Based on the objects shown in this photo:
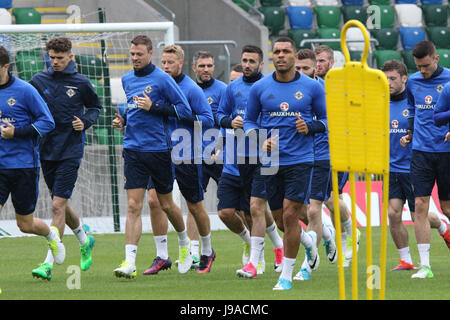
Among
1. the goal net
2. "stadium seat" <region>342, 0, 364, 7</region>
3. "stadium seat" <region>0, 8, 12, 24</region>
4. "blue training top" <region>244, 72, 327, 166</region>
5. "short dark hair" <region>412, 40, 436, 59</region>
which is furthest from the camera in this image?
"stadium seat" <region>342, 0, 364, 7</region>

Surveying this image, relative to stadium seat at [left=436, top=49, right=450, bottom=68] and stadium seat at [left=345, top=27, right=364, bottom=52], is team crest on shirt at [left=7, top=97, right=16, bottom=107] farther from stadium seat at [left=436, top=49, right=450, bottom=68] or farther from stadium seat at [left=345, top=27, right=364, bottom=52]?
stadium seat at [left=436, top=49, right=450, bottom=68]

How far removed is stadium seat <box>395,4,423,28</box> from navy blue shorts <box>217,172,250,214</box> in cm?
1484

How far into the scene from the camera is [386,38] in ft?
77.4

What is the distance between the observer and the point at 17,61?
17047mm

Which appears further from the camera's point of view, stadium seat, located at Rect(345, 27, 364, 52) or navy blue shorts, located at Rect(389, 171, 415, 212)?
stadium seat, located at Rect(345, 27, 364, 52)

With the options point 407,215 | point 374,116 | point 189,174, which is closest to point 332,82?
point 374,116

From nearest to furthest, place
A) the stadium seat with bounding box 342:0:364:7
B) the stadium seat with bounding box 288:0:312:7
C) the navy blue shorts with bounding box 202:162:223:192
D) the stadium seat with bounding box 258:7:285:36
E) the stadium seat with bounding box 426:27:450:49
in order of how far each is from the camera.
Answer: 1. the navy blue shorts with bounding box 202:162:223:192
2. the stadium seat with bounding box 258:7:285:36
3. the stadium seat with bounding box 426:27:450:49
4. the stadium seat with bounding box 288:0:312:7
5. the stadium seat with bounding box 342:0:364:7

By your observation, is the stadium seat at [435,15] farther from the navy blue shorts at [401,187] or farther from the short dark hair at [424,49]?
the short dark hair at [424,49]

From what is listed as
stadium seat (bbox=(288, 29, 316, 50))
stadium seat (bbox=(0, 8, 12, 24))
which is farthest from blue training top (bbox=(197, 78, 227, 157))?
stadium seat (bbox=(288, 29, 316, 50))

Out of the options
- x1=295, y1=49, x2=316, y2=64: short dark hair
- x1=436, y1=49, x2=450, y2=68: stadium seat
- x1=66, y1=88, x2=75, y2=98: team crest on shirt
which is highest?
x1=295, y1=49, x2=316, y2=64: short dark hair

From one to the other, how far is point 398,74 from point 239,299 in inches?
147

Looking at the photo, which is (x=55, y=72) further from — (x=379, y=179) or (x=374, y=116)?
(x=379, y=179)

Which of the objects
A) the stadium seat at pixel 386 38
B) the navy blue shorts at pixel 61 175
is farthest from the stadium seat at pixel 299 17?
the navy blue shorts at pixel 61 175

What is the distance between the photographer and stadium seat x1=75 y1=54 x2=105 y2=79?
55.5ft
